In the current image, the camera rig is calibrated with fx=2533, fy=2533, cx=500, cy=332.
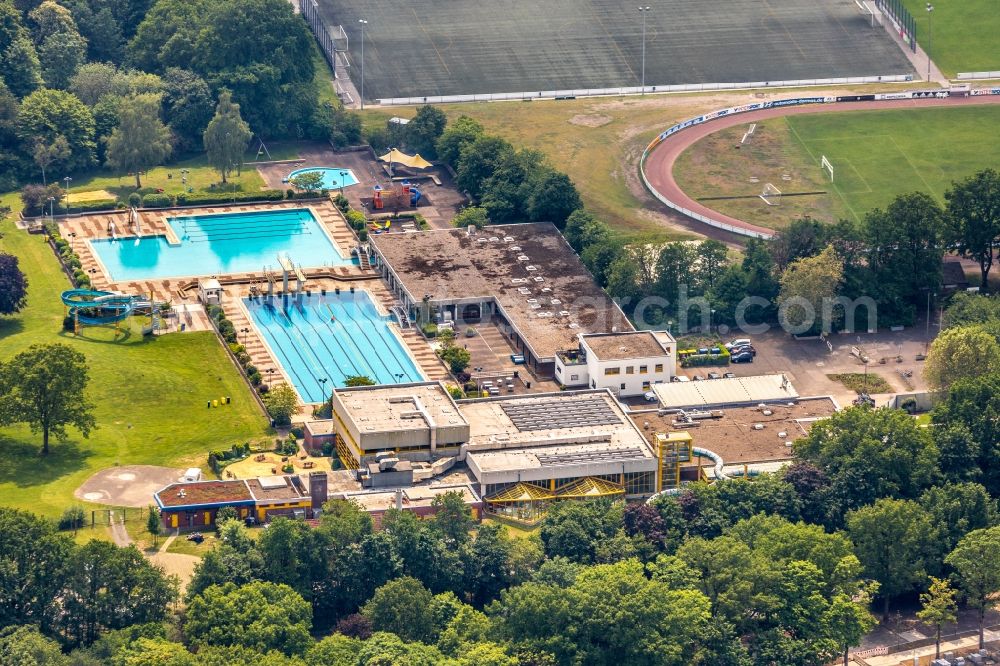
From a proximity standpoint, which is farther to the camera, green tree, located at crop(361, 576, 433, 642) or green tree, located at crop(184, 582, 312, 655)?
green tree, located at crop(361, 576, 433, 642)

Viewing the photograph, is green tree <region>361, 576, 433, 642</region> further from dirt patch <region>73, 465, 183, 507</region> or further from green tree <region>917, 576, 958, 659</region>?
green tree <region>917, 576, 958, 659</region>

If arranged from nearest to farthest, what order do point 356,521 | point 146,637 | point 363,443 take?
point 146,637, point 356,521, point 363,443

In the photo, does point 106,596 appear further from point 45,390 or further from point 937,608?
point 937,608

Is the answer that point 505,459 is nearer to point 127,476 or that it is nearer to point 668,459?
point 668,459

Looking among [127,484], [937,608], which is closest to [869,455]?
[937,608]

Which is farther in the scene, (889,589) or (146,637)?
(889,589)

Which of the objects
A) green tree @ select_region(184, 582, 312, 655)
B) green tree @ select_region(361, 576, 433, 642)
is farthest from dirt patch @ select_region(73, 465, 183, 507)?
green tree @ select_region(361, 576, 433, 642)

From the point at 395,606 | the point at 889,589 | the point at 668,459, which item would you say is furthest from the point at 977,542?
the point at 395,606
